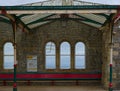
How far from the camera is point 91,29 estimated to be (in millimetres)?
20453

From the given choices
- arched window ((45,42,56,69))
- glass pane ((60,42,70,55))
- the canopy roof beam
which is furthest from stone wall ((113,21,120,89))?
arched window ((45,42,56,69))

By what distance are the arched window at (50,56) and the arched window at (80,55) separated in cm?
136

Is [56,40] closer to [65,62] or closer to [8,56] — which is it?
[65,62]

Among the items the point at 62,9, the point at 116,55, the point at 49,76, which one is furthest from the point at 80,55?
the point at 62,9

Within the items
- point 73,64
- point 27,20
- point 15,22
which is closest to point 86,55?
point 73,64

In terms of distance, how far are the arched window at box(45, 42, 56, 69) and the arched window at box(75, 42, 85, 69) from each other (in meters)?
1.36

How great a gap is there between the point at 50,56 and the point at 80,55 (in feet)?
6.03

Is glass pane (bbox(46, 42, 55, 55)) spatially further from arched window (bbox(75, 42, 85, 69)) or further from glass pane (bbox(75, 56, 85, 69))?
glass pane (bbox(75, 56, 85, 69))

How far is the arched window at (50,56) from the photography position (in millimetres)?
20406

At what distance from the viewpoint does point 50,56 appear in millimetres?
20422

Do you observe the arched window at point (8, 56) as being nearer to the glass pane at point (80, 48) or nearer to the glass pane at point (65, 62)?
the glass pane at point (65, 62)

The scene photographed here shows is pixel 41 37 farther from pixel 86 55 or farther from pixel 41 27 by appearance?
pixel 86 55

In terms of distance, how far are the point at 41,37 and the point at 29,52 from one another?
1.18 m

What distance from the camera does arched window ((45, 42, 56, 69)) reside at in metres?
20.4
